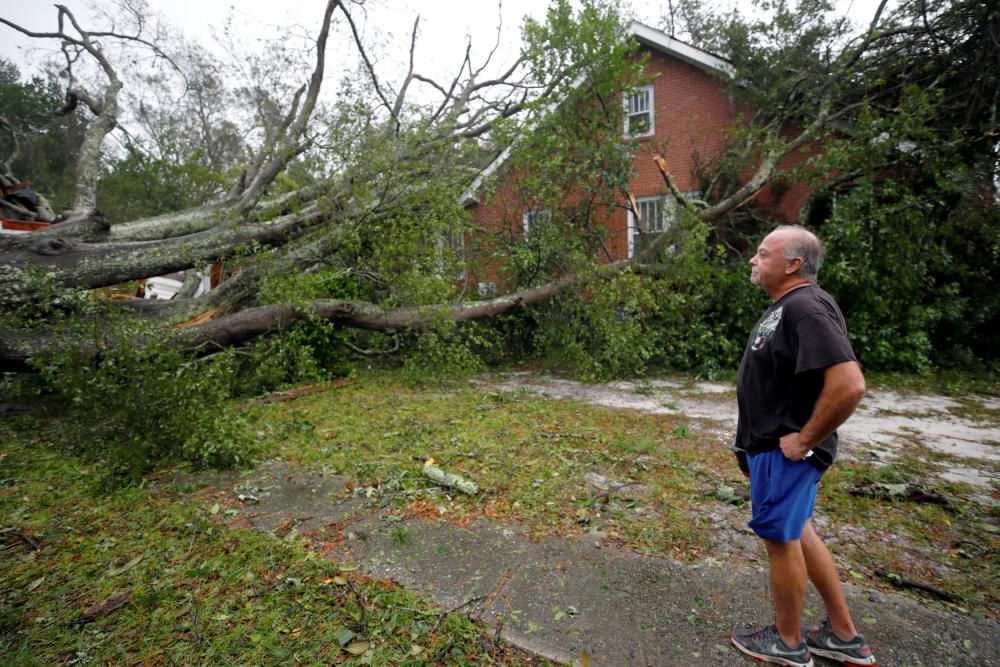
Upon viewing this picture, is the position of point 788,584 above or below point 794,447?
below

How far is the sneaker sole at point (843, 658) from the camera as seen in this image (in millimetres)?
1925

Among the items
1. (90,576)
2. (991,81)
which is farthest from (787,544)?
(991,81)

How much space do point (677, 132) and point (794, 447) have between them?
12.4 m

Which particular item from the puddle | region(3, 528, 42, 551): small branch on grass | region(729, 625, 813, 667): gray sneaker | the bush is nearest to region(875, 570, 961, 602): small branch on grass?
region(729, 625, 813, 667): gray sneaker

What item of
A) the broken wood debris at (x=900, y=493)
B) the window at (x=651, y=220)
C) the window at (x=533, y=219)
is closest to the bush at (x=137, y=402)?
the broken wood debris at (x=900, y=493)

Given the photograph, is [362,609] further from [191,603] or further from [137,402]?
[137,402]

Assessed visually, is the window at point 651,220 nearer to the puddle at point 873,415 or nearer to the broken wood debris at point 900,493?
the puddle at point 873,415

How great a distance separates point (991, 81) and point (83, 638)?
487 inches

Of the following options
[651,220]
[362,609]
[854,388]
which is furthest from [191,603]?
[651,220]

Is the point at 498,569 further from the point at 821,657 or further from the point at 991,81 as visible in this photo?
the point at 991,81

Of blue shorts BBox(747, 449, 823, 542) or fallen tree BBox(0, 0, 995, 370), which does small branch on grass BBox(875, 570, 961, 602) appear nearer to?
blue shorts BBox(747, 449, 823, 542)

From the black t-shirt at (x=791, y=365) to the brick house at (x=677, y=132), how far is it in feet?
28.0

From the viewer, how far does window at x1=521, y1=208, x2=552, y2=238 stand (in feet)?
30.4

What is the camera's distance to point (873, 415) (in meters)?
5.83
